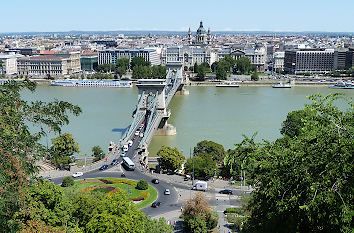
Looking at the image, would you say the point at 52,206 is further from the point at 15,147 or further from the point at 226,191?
the point at 226,191

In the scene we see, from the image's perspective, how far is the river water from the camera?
21031 millimetres

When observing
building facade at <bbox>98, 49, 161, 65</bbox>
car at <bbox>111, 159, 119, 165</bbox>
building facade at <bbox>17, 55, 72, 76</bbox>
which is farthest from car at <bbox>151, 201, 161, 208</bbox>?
building facade at <bbox>98, 49, 161, 65</bbox>

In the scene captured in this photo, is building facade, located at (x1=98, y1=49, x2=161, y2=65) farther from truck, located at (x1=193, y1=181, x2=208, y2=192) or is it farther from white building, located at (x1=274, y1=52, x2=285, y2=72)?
truck, located at (x1=193, y1=181, x2=208, y2=192)

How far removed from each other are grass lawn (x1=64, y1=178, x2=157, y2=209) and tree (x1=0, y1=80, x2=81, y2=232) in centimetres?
618

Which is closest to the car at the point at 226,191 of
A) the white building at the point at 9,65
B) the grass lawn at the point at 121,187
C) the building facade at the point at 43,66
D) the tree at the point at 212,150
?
the grass lawn at the point at 121,187

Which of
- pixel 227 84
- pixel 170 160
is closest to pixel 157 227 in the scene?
pixel 170 160

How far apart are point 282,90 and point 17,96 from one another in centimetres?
3708

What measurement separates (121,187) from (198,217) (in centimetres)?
358

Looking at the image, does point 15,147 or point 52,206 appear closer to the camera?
point 15,147

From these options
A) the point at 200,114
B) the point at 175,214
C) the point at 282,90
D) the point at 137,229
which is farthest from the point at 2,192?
the point at 282,90

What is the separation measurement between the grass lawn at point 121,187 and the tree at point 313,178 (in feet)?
23.5

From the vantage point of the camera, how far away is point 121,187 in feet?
42.7

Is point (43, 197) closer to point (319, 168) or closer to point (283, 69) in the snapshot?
point (319, 168)

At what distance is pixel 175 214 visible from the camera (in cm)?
1141
